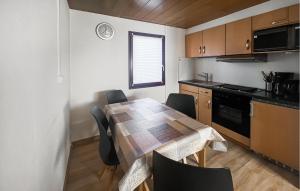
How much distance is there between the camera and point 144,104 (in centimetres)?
225

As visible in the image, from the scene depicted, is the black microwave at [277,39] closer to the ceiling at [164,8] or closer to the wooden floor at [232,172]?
the ceiling at [164,8]

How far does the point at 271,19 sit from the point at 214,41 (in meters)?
0.97

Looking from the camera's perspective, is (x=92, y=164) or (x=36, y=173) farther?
(x=92, y=164)

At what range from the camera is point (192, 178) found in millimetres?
728

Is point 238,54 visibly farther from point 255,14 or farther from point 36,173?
point 36,173

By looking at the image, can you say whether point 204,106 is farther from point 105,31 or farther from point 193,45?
point 105,31

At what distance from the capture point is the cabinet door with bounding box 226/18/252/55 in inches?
95.7

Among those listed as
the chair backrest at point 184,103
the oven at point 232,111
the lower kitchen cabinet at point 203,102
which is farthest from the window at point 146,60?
the oven at point 232,111

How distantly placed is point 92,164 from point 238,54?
2.83 metres

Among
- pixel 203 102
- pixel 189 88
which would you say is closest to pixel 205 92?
pixel 203 102

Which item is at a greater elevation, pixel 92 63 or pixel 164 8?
pixel 164 8

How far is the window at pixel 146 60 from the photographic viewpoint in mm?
3145

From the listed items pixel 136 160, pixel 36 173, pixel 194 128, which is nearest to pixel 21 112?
pixel 36 173

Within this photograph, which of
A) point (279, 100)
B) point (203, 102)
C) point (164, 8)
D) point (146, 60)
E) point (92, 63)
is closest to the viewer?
point (279, 100)
